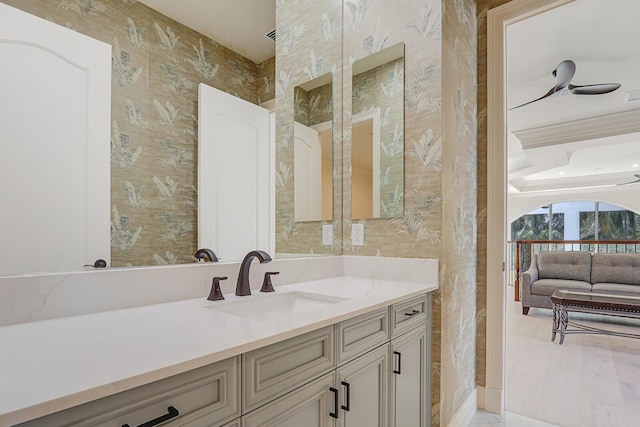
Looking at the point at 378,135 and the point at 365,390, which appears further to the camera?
the point at 378,135

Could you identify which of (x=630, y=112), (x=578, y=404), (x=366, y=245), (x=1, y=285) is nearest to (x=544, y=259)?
(x=630, y=112)

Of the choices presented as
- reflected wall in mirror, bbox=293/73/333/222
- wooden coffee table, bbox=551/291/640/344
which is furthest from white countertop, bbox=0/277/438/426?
wooden coffee table, bbox=551/291/640/344

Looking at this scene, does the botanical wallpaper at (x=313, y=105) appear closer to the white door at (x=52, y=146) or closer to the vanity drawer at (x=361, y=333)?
the white door at (x=52, y=146)

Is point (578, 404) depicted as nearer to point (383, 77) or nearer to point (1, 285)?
point (383, 77)

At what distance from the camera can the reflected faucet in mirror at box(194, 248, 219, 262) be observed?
4.33 feet

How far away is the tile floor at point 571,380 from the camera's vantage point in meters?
2.05

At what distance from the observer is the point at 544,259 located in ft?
16.7

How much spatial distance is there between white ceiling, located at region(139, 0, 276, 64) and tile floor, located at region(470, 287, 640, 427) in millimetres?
2342

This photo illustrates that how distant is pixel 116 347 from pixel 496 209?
206 centimetres

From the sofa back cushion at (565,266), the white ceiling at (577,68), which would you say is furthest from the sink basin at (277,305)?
the sofa back cushion at (565,266)

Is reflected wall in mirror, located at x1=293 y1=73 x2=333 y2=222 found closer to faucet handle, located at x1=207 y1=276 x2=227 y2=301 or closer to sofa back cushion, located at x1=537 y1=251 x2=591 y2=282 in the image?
faucet handle, located at x1=207 y1=276 x2=227 y2=301

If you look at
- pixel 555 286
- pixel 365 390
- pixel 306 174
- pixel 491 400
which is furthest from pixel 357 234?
pixel 555 286

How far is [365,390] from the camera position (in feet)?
3.97

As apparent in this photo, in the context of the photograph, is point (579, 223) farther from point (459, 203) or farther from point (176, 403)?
point (176, 403)
